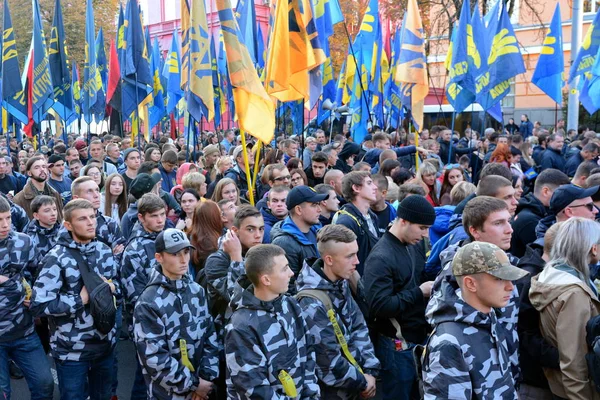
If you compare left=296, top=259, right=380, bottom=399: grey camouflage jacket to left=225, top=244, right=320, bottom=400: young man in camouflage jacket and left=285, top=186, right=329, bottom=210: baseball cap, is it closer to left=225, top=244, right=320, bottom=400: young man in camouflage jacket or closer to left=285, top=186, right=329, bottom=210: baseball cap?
left=225, top=244, right=320, bottom=400: young man in camouflage jacket

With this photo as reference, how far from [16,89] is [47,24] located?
31.3 meters

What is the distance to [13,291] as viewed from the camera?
5.34 meters

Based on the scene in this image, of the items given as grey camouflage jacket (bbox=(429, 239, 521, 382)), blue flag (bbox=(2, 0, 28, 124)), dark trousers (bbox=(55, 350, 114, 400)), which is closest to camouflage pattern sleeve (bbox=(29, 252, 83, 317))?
dark trousers (bbox=(55, 350, 114, 400))

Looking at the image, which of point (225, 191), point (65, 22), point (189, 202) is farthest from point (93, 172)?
point (65, 22)

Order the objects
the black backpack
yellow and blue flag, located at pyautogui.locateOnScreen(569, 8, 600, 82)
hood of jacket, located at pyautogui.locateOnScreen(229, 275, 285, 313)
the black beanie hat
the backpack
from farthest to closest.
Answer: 1. yellow and blue flag, located at pyautogui.locateOnScreen(569, 8, 600, 82)
2. the black backpack
3. the black beanie hat
4. hood of jacket, located at pyautogui.locateOnScreen(229, 275, 285, 313)
5. the backpack

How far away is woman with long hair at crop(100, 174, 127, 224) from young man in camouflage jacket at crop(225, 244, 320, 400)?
13.7 feet

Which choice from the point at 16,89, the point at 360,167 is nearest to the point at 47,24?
the point at 16,89

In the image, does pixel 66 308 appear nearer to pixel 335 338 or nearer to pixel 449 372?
pixel 335 338

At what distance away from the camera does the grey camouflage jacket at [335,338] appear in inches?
168

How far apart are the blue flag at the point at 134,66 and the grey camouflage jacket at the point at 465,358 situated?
9663 millimetres

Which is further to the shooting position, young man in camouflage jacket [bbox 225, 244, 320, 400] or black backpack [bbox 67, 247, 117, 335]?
black backpack [bbox 67, 247, 117, 335]

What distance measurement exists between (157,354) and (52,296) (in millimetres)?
1111

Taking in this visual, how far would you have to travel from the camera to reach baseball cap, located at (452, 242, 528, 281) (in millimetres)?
3340

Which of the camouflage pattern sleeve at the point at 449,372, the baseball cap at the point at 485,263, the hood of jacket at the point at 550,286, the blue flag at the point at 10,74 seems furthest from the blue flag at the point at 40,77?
the camouflage pattern sleeve at the point at 449,372
